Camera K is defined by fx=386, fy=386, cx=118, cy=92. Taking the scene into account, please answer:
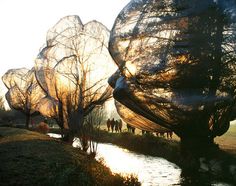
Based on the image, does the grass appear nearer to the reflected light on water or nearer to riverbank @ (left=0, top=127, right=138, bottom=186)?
the reflected light on water

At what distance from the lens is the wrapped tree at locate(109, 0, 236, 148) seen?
509 inches

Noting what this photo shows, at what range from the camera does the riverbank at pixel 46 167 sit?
13.6 meters

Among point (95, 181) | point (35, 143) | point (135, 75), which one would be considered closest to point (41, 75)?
point (35, 143)

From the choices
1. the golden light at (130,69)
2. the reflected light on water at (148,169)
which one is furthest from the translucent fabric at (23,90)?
the golden light at (130,69)

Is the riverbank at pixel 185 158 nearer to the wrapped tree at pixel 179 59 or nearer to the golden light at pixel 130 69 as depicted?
the wrapped tree at pixel 179 59

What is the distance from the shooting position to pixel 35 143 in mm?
18859

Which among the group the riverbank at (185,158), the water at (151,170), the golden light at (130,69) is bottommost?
the water at (151,170)

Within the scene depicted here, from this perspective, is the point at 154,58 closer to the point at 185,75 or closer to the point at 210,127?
the point at 185,75

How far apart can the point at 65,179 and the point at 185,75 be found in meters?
5.79

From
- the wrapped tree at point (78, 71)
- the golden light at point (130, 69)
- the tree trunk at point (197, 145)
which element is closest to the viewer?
the golden light at point (130, 69)

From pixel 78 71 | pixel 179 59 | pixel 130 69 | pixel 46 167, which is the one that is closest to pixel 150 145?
pixel 78 71

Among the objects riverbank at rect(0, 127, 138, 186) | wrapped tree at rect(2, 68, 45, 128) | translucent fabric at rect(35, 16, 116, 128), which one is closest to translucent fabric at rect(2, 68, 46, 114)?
wrapped tree at rect(2, 68, 45, 128)

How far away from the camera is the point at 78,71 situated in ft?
86.4

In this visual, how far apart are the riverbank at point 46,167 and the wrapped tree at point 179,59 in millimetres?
3805
